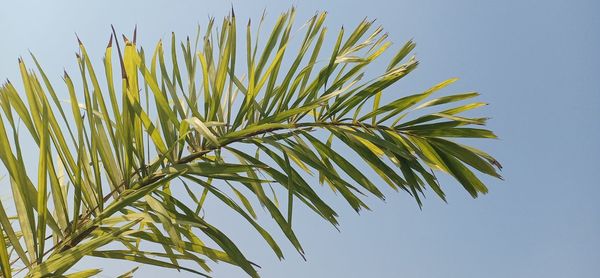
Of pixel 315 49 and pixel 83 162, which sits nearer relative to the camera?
pixel 83 162

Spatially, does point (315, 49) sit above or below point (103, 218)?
above

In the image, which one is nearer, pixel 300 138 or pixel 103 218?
pixel 103 218

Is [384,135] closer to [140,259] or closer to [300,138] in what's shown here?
[300,138]

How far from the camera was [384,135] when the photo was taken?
1.41 metres

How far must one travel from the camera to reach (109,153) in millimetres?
1233

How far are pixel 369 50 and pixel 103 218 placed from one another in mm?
688

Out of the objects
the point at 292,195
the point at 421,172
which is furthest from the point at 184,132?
the point at 421,172

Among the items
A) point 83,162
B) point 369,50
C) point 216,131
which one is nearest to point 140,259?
point 83,162

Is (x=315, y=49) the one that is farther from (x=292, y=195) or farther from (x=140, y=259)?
(x=140, y=259)

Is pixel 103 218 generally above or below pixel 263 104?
below

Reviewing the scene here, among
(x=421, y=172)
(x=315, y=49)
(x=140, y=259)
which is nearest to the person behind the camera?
(x=140, y=259)

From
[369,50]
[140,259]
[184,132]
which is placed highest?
[369,50]

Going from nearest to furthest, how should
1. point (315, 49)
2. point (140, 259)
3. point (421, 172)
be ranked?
1. point (140, 259)
2. point (421, 172)
3. point (315, 49)

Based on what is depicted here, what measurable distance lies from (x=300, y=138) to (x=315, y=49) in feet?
0.70
